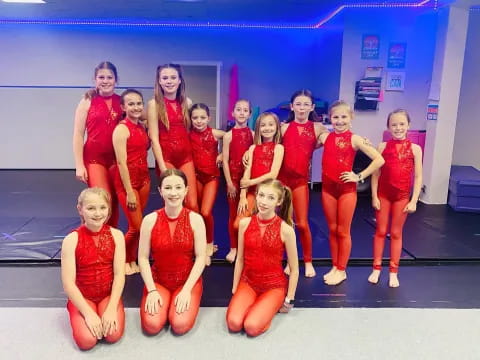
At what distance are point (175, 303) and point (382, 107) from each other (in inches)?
162

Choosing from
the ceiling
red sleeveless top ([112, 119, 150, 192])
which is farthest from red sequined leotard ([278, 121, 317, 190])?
the ceiling

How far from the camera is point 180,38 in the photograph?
276 inches

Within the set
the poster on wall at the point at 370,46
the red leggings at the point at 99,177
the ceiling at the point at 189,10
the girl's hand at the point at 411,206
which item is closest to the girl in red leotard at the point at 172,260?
the red leggings at the point at 99,177

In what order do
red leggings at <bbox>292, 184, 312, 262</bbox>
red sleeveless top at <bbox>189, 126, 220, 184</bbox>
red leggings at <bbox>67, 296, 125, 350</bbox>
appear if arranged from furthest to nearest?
red sleeveless top at <bbox>189, 126, 220, 184</bbox> → red leggings at <bbox>292, 184, 312, 262</bbox> → red leggings at <bbox>67, 296, 125, 350</bbox>

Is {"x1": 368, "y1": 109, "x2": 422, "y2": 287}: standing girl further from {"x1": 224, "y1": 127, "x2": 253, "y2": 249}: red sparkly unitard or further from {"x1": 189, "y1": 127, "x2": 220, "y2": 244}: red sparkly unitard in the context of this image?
{"x1": 189, "y1": 127, "x2": 220, "y2": 244}: red sparkly unitard

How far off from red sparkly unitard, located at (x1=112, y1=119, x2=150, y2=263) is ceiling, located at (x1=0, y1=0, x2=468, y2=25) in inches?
116

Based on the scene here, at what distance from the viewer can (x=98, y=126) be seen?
2.86m

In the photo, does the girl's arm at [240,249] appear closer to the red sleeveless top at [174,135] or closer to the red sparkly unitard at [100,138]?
the red sleeveless top at [174,135]

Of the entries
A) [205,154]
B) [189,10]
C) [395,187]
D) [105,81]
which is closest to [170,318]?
[205,154]

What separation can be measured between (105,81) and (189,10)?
337 centimetres

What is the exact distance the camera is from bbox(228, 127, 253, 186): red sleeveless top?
3061 millimetres

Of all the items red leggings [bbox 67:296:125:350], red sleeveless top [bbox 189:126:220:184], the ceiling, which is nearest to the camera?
red leggings [bbox 67:296:125:350]

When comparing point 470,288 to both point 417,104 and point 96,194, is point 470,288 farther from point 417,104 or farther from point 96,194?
point 417,104

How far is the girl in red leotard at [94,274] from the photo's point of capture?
2178 millimetres
